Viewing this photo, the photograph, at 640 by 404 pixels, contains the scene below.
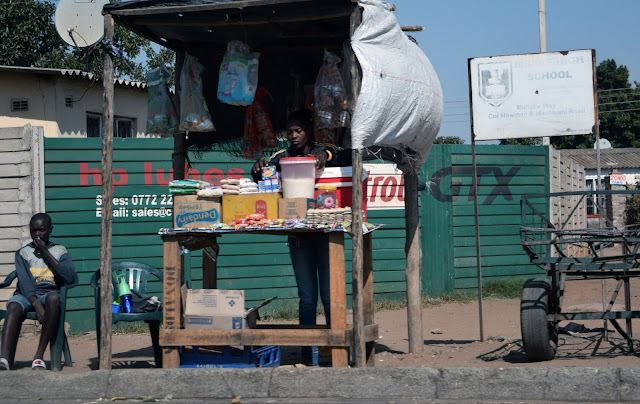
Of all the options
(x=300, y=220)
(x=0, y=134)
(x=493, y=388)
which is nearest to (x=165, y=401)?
(x=300, y=220)

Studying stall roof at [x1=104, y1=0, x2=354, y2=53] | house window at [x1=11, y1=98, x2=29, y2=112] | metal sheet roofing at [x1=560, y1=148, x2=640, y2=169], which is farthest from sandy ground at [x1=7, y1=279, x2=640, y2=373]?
metal sheet roofing at [x1=560, y1=148, x2=640, y2=169]

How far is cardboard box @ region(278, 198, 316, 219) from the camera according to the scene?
235 inches

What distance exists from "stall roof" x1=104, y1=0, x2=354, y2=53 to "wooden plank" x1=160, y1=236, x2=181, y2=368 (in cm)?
185

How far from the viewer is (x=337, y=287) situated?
19.2ft

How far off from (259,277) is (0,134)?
3.74m

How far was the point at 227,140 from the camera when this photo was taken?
309 inches

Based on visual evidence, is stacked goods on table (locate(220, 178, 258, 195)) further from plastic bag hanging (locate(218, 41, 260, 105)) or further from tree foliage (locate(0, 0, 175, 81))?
tree foliage (locate(0, 0, 175, 81))

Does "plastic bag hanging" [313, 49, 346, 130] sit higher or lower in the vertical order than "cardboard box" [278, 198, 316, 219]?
higher

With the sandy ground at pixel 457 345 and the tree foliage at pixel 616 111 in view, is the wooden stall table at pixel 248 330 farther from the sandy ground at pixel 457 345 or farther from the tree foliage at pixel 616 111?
the tree foliage at pixel 616 111

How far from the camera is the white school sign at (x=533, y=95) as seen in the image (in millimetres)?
7863

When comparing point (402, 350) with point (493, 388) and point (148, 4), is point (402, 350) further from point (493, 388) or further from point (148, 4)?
point (148, 4)

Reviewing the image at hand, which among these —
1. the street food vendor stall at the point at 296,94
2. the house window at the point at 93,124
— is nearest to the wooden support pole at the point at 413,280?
the street food vendor stall at the point at 296,94

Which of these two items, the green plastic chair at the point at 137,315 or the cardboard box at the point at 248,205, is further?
the green plastic chair at the point at 137,315

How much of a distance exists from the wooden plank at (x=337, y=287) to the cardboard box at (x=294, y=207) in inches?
11.4
